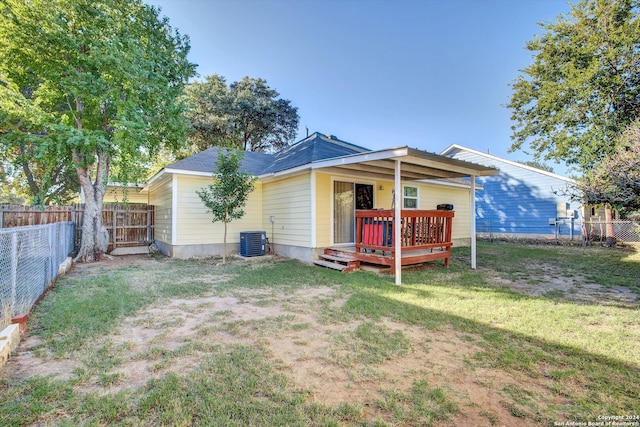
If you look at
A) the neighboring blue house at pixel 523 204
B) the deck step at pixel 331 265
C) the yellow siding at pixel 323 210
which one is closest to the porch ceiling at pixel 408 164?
the yellow siding at pixel 323 210

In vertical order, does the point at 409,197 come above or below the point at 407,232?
above

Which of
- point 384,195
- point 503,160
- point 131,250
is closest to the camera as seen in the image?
point 384,195

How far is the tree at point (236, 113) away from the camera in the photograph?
19.6 meters

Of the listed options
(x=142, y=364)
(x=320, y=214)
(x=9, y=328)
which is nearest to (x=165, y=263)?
(x=320, y=214)

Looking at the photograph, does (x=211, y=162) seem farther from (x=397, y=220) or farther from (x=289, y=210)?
(x=397, y=220)

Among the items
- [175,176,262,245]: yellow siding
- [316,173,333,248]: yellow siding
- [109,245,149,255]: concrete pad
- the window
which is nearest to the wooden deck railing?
[316,173,333,248]: yellow siding

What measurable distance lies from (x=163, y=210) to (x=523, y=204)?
55.1 feet

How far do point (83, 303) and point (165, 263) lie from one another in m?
3.99

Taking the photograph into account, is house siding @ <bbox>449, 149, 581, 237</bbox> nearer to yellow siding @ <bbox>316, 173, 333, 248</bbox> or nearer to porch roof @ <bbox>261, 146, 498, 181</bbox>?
porch roof @ <bbox>261, 146, 498, 181</bbox>

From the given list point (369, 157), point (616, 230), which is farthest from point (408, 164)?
point (616, 230)

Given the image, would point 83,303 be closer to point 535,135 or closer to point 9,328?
point 9,328

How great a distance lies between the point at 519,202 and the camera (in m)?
14.9

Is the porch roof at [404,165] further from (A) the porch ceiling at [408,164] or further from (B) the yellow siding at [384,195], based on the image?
(B) the yellow siding at [384,195]

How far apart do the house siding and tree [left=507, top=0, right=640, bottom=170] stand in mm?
1247
